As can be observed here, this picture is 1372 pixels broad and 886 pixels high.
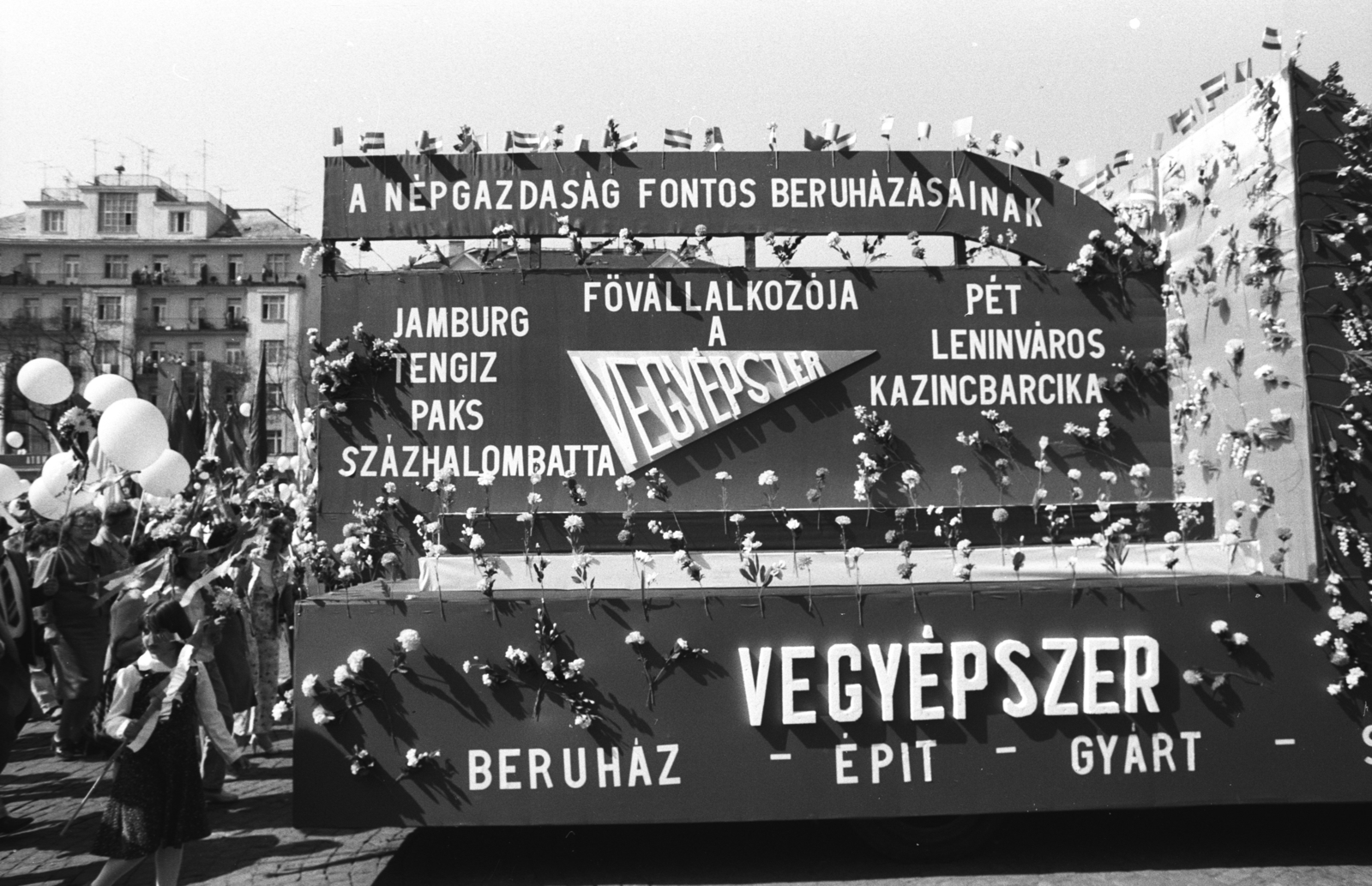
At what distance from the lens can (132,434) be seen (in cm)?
752

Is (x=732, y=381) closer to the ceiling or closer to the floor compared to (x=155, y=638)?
closer to the ceiling

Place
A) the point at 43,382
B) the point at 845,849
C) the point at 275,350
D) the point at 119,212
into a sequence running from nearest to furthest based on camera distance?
the point at 845,849 < the point at 43,382 < the point at 275,350 < the point at 119,212

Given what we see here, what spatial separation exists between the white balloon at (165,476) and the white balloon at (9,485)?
2.34 meters

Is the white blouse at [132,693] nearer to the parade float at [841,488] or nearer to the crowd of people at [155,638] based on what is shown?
the crowd of people at [155,638]

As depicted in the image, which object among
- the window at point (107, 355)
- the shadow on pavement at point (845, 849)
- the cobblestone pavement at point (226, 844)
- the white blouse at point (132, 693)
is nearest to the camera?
the white blouse at point (132, 693)

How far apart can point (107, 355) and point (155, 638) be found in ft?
218

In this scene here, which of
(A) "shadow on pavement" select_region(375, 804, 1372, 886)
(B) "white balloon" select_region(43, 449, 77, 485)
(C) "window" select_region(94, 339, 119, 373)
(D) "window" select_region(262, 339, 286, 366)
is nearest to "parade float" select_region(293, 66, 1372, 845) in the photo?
(A) "shadow on pavement" select_region(375, 804, 1372, 886)

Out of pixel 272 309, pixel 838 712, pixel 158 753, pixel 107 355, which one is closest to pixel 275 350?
pixel 272 309

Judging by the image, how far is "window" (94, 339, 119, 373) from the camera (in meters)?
57.5

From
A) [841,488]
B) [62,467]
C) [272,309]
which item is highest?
[272,309]

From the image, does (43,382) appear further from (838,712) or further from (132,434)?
(838,712)

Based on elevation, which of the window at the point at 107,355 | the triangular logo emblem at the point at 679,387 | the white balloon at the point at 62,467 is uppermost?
the window at the point at 107,355

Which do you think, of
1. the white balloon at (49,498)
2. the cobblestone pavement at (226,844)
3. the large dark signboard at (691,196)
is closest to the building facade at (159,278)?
the white balloon at (49,498)

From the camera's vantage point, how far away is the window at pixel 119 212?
221 feet
